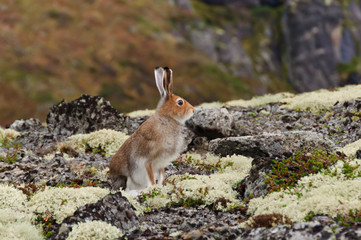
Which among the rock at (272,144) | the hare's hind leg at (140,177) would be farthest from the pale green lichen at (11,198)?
the rock at (272,144)

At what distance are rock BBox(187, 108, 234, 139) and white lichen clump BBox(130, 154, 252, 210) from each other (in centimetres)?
499

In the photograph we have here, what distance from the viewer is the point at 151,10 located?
84062 mm

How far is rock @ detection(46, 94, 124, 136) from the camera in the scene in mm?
21594

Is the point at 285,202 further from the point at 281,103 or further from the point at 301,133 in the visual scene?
the point at 281,103

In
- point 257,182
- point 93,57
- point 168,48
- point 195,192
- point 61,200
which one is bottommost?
point 61,200

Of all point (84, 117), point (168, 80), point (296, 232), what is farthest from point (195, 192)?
point (84, 117)

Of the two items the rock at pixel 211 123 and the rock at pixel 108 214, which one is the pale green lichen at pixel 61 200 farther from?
the rock at pixel 211 123

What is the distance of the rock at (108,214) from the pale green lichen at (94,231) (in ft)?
0.72

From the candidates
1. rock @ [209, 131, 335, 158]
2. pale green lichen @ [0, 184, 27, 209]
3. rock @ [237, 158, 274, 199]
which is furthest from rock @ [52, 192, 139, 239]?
rock @ [209, 131, 335, 158]

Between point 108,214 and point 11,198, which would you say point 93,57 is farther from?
point 108,214

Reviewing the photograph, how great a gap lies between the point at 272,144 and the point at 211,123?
343 centimetres

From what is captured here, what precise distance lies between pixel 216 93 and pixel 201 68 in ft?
24.3

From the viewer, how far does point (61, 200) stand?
11.0m

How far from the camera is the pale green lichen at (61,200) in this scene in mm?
10516
